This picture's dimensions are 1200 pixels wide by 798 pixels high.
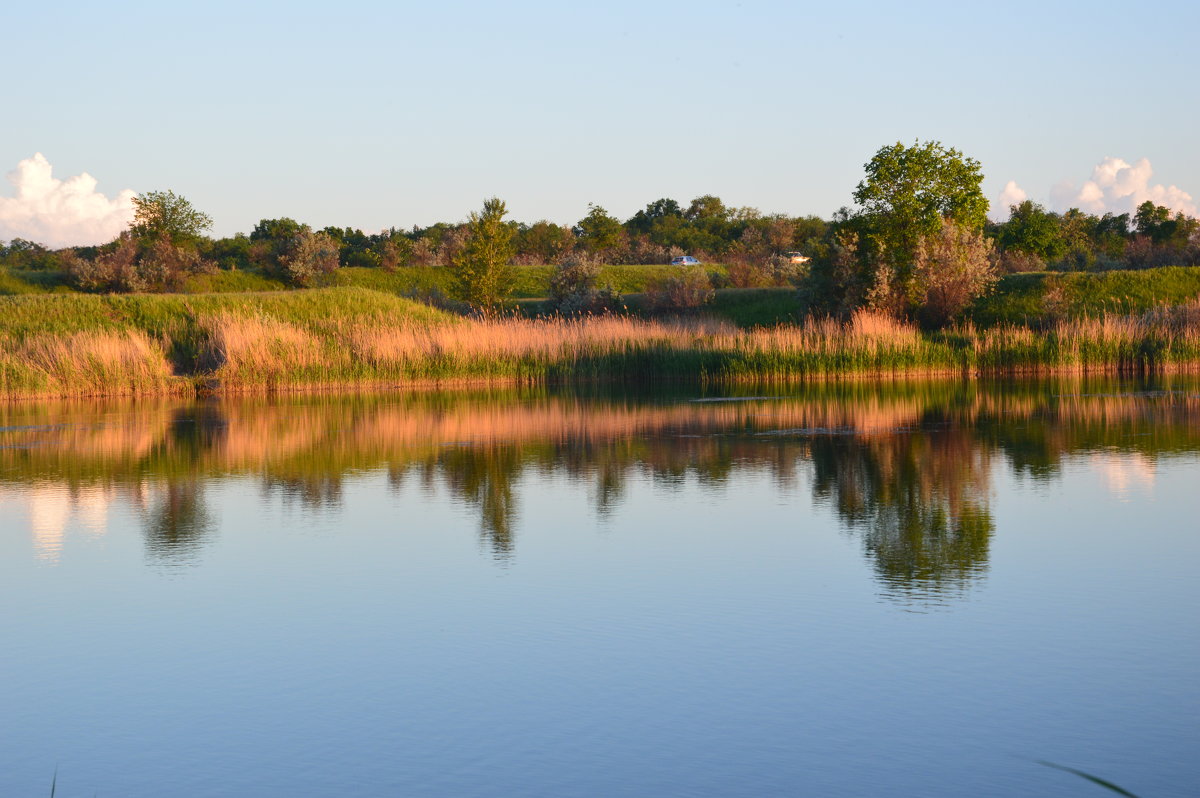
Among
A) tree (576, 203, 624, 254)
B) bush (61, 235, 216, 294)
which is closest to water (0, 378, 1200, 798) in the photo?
bush (61, 235, 216, 294)

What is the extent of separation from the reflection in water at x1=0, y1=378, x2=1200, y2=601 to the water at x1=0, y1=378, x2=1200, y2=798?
9cm

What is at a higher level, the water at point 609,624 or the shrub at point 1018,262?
the shrub at point 1018,262

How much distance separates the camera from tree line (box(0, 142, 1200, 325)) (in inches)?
1505

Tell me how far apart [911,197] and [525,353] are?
14305 mm

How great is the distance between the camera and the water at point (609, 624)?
198 inches

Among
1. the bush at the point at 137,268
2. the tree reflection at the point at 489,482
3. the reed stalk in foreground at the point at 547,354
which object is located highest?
the bush at the point at 137,268

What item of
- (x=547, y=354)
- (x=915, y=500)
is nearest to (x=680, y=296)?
(x=547, y=354)

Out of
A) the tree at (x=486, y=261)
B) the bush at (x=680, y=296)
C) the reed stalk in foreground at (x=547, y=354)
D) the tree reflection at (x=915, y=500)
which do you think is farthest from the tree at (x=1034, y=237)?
the tree reflection at (x=915, y=500)

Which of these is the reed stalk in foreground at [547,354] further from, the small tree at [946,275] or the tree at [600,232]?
the tree at [600,232]

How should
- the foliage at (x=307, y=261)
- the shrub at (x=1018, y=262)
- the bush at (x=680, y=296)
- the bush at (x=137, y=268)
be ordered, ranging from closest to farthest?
the bush at (x=680, y=296) → the shrub at (x=1018, y=262) → the bush at (x=137, y=268) → the foliage at (x=307, y=261)

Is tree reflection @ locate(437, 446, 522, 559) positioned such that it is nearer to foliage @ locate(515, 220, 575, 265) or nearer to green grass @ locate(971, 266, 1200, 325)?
green grass @ locate(971, 266, 1200, 325)

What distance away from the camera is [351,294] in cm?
4156

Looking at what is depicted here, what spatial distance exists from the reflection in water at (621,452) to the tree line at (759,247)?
13450 millimetres

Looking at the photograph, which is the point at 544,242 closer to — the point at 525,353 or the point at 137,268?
the point at 137,268
